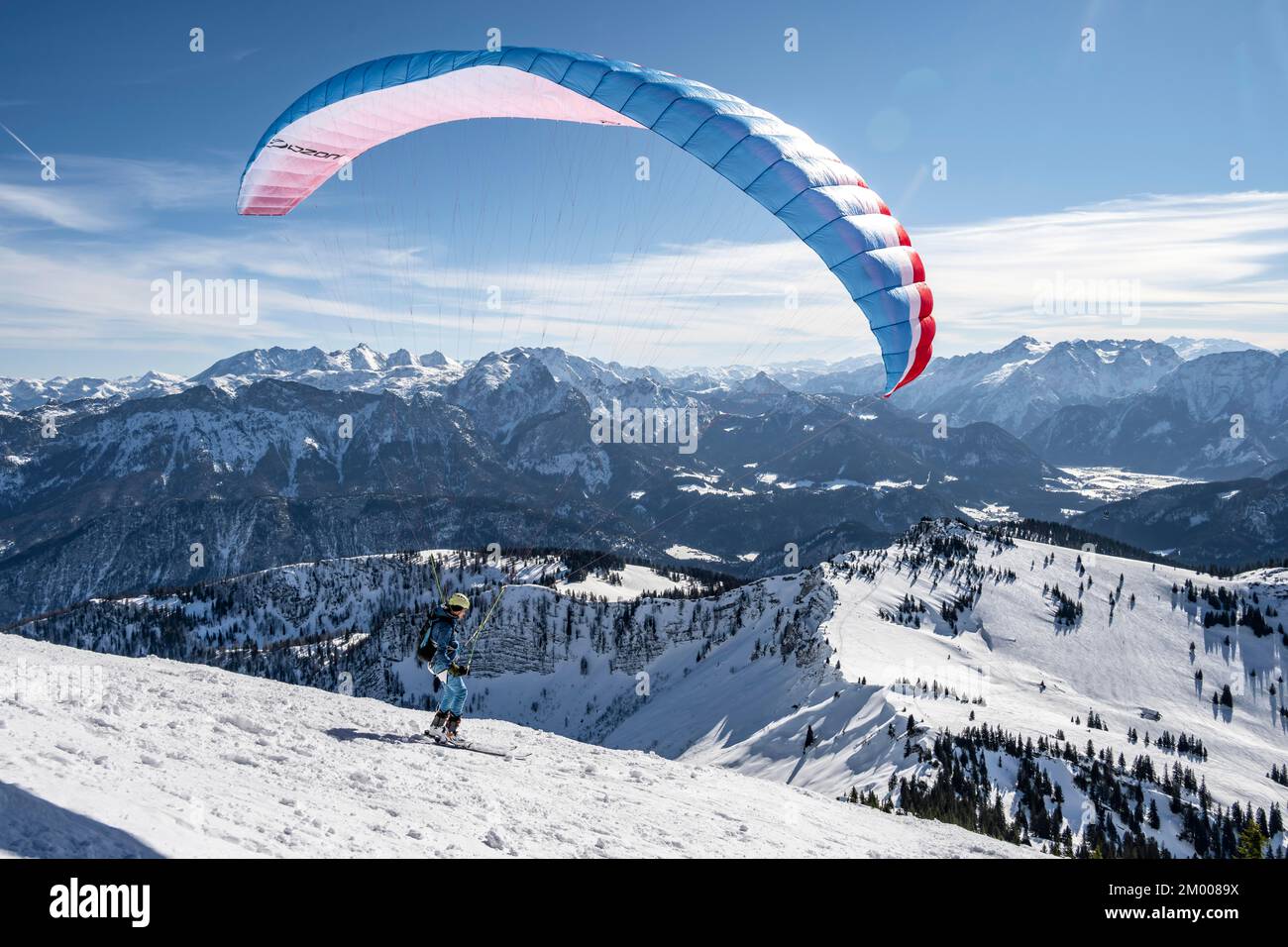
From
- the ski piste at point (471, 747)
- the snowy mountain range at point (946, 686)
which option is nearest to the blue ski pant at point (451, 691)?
the ski piste at point (471, 747)

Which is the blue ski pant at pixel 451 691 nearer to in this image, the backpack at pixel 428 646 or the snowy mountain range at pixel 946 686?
the backpack at pixel 428 646

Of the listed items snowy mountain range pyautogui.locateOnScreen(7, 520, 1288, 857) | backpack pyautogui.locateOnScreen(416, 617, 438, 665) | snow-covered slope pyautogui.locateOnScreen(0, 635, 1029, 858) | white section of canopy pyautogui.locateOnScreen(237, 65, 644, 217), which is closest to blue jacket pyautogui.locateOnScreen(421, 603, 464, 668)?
backpack pyautogui.locateOnScreen(416, 617, 438, 665)

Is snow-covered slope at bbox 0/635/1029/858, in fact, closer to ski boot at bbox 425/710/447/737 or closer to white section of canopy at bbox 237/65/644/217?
ski boot at bbox 425/710/447/737

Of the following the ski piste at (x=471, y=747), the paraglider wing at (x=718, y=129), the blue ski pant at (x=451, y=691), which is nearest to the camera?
the blue ski pant at (x=451, y=691)

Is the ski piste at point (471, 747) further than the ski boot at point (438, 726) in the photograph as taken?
No
